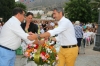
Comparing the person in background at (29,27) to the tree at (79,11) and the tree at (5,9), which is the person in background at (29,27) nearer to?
the tree at (79,11)

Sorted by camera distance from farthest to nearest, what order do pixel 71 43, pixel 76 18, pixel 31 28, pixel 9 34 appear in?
pixel 76 18, pixel 31 28, pixel 71 43, pixel 9 34

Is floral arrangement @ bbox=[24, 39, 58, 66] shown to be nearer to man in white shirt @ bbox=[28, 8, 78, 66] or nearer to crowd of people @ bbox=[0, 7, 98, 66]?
crowd of people @ bbox=[0, 7, 98, 66]

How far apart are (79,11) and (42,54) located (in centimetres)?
5407

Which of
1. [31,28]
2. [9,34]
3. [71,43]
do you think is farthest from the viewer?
[31,28]

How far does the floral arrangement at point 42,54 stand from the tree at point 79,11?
2085 inches

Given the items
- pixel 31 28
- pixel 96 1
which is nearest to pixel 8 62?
pixel 31 28

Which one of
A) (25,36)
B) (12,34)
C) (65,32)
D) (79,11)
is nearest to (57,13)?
(65,32)

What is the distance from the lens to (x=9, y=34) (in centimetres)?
586

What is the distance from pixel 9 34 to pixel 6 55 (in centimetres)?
46

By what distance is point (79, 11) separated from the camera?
195 ft

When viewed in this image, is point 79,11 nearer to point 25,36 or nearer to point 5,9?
point 5,9

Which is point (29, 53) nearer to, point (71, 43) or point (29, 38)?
point (29, 38)

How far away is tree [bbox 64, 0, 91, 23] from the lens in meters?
59.2

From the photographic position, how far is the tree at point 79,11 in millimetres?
59156
